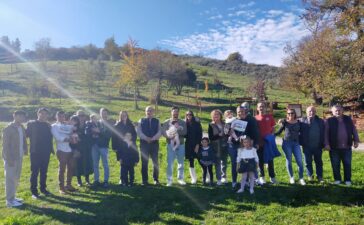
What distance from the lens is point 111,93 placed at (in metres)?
50.4

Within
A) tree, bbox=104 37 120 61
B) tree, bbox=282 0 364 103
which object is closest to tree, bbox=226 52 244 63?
tree, bbox=104 37 120 61

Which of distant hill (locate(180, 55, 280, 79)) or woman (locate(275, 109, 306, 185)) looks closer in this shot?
woman (locate(275, 109, 306, 185))

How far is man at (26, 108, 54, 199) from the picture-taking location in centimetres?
964

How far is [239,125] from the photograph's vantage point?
9594mm

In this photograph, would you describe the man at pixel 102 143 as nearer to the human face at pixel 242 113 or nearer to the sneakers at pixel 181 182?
the sneakers at pixel 181 182

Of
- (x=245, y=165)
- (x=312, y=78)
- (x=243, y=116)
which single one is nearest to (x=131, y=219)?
(x=245, y=165)

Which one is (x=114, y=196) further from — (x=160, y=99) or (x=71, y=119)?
(x=160, y=99)

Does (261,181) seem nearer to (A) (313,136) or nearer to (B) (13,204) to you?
(A) (313,136)

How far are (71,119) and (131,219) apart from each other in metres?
4.21

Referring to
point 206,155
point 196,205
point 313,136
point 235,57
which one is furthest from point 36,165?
point 235,57

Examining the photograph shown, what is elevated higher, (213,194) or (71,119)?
(71,119)

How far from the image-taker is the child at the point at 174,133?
34.0 ft

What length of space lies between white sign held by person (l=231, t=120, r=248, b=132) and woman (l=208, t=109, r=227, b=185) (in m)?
0.57

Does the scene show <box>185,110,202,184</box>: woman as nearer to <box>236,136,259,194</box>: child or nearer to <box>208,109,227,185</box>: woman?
<box>208,109,227,185</box>: woman
